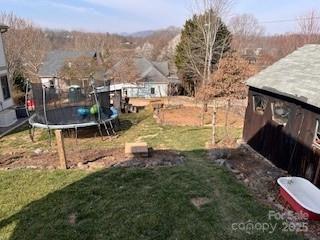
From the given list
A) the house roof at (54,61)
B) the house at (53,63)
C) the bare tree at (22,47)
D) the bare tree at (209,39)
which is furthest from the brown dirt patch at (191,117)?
the house roof at (54,61)

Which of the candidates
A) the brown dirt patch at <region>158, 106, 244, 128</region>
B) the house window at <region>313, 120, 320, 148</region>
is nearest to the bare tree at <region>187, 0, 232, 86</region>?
the brown dirt patch at <region>158, 106, 244, 128</region>

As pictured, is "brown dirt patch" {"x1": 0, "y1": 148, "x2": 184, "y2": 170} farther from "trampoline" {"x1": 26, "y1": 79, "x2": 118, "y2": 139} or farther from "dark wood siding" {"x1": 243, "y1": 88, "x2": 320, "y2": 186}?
"trampoline" {"x1": 26, "y1": 79, "x2": 118, "y2": 139}

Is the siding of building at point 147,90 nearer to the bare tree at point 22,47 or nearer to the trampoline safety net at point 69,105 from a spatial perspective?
the bare tree at point 22,47

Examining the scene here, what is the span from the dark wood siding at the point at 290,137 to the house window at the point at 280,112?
0.40 ft

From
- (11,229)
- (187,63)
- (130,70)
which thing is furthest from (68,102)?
(130,70)

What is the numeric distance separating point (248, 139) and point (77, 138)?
26.3ft

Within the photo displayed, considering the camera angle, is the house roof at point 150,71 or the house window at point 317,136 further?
the house roof at point 150,71

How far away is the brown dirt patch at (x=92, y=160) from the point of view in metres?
9.25

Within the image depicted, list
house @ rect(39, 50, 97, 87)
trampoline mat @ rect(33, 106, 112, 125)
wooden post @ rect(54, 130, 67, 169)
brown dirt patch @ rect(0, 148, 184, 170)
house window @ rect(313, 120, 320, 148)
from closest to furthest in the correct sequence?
1. house window @ rect(313, 120, 320, 148)
2. wooden post @ rect(54, 130, 67, 169)
3. brown dirt patch @ rect(0, 148, 184, 170)
4. trampoline mat @ rect(33, 106, 112, 125)
5. house @ rect(39, 50, 97, 87)

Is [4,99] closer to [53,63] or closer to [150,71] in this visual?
[150,71]

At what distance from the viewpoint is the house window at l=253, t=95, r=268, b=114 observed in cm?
1050

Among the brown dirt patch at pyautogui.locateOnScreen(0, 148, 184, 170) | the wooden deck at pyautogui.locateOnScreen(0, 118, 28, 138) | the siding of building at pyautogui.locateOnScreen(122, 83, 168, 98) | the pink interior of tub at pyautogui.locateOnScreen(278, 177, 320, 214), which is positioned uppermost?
the pink interior of tub at pyautogui.locateOnScreen(278, 177, 320, 214)

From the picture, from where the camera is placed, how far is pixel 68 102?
15492 mm

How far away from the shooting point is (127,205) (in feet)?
21.6
